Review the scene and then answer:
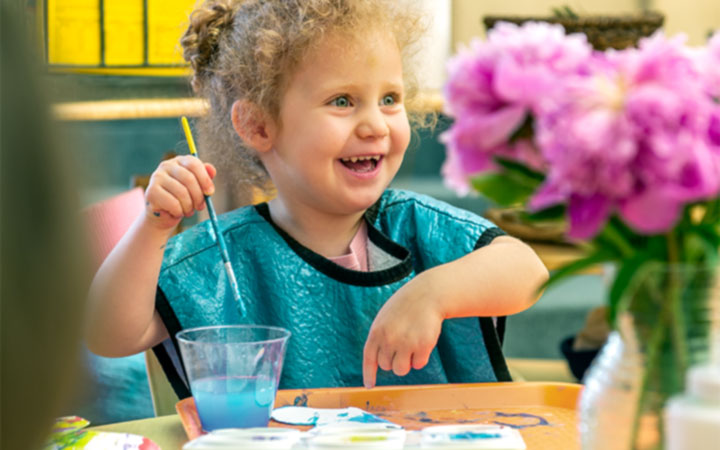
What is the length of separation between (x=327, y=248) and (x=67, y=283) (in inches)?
39.5

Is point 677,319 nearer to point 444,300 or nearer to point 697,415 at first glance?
point 697,415

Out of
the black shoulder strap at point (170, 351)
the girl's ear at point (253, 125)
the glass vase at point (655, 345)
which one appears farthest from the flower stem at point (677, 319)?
the girl's ear at point (253, 125)

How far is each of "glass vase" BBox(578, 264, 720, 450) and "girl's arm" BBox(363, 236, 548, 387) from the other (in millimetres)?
347

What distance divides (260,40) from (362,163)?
23 centimetres

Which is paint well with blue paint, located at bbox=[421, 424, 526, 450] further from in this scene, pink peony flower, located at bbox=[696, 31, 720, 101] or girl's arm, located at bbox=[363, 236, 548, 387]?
pink peony flower, located at bbox=[696, 31, 720, 101]

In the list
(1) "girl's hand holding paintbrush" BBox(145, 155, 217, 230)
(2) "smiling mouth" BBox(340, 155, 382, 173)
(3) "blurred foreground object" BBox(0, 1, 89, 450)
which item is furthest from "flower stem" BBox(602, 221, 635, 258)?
(2) "smiling mouth" BBox(340, 155, 382, 173)

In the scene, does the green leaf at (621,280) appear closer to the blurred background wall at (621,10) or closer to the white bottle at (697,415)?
the white bottle at (697,415)

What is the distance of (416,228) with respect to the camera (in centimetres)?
122

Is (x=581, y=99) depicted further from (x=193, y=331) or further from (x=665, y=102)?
(x=193, y=331)

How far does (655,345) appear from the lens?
48 cm

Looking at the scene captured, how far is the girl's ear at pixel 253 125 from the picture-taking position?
124 cm

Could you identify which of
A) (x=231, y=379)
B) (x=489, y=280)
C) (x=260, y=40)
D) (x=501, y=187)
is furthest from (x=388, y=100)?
(x=501, y=187)

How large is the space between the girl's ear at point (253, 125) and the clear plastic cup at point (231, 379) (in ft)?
1.71

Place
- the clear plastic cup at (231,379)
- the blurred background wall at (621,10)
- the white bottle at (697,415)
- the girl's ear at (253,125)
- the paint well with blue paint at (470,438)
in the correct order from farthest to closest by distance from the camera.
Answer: the blurred background wall at (621,10), the girl's ear at (253,125), the clear plastic cup at (231,379), the paint well with blue paint at (470,438), the white bottle at (697,415)
